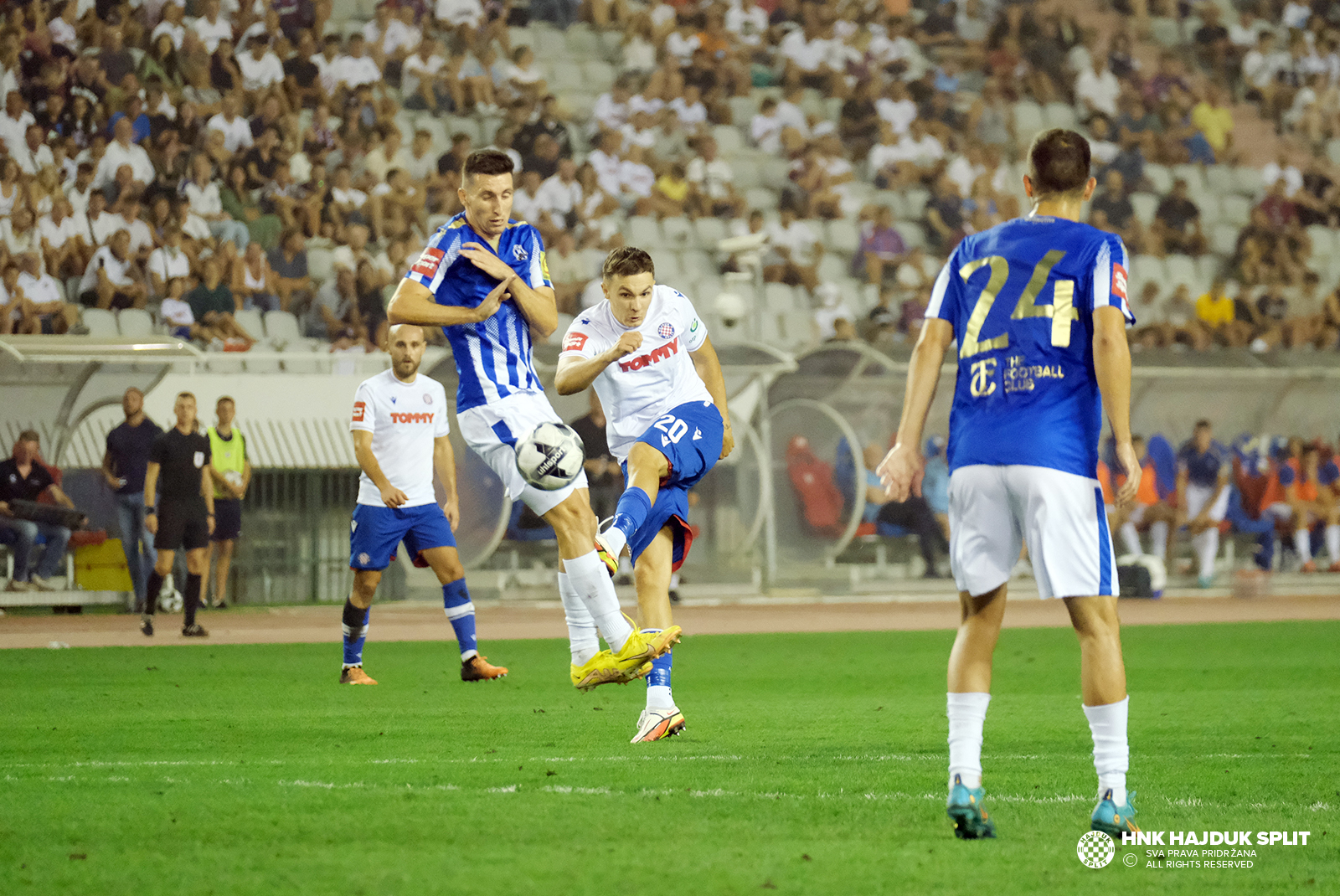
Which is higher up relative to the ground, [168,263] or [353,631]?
[168,263]

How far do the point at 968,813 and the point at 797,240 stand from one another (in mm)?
19568

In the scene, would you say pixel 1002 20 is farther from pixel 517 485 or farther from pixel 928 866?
pixel 928 866

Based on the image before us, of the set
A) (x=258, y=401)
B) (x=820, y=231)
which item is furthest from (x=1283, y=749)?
(x=820, y=231)

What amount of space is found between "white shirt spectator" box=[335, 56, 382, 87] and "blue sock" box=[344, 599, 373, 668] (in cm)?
1439

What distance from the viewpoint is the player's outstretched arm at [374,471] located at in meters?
9.98

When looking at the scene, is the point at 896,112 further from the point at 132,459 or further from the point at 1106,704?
the point at 1106,704

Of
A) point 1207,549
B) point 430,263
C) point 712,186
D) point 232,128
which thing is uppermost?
point 232,128

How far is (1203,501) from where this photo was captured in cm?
1950

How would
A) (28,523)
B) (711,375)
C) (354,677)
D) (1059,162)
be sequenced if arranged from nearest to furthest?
(1059,162) → (711,375) → (354,677) → (28,523)

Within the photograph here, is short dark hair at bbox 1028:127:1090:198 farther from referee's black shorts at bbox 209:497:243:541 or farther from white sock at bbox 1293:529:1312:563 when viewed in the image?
white sock at bbox 1293:529:1312:563

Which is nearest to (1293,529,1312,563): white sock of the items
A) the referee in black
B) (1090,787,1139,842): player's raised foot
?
the referee in black

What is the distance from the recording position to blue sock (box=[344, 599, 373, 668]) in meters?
9.95

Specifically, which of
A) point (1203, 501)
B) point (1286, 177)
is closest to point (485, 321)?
point (1203, 501)

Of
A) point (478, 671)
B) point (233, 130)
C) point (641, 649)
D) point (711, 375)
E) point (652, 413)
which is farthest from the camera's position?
point (233, 130)
